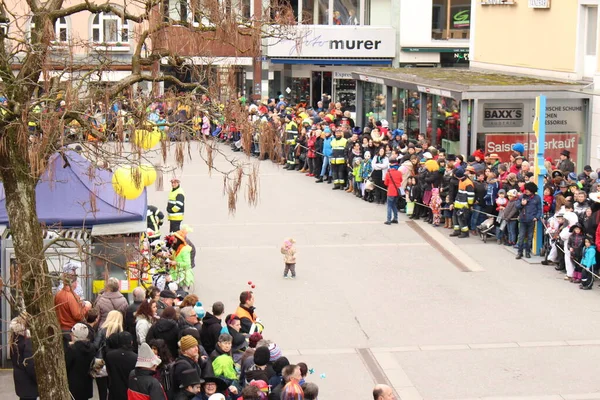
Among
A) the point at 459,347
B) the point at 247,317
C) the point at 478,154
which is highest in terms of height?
Answer: the point at 478,154

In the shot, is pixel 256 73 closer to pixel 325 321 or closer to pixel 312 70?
pixel 312 70

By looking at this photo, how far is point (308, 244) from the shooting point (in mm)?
22219

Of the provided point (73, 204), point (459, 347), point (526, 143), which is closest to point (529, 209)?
point (459, 347)

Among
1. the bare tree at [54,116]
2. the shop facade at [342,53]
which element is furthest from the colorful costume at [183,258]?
the shop facade at [342,53]

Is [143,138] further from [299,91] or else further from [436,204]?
[299,91]

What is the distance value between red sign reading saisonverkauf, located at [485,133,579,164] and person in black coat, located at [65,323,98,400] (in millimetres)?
15182

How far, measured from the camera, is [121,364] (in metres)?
12.0

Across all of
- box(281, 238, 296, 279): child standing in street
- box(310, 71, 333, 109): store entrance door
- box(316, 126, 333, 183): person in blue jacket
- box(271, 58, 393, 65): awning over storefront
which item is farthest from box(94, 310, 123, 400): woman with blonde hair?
box(310, 71, 333, 109): store entrance door

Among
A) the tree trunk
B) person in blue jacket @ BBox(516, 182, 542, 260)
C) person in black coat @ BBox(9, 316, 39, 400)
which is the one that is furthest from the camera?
person in blue jacket @ BBox(516, 182, 542, 260)

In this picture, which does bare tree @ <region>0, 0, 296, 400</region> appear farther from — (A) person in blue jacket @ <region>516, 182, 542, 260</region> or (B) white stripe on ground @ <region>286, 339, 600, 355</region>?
(A) person in blue jacket @ <region>516, 182, 542, 260</region>

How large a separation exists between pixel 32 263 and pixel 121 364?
2587 mm

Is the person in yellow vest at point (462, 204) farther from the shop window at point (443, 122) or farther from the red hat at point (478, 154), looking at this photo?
the shop window at point (443, 122)

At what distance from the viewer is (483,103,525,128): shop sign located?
25.5 metres

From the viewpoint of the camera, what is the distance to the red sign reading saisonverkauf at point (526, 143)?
25.5 meters
